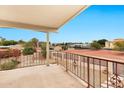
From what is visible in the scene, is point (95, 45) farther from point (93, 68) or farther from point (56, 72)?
point (93, 68)

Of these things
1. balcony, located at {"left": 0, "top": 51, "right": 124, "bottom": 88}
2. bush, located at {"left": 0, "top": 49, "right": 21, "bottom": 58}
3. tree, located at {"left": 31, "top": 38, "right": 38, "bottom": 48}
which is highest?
tree, located at {"left": 31, "top": 38, "right": 38, "bottom": 48}

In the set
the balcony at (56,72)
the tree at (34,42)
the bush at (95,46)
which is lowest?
the balcony at (56,72)

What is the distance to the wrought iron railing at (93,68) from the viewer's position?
2674mm

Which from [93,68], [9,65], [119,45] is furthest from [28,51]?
[119,45]

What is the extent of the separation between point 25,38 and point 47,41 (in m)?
1.22

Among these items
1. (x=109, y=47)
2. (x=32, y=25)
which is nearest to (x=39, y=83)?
(x=32, y=25)

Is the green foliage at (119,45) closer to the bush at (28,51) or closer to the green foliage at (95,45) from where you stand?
the green foliage at (95,45)

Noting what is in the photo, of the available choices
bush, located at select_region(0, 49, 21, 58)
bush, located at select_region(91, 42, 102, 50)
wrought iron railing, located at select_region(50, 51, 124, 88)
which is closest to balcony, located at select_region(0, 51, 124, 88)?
wrought iron railing, located at select_region(50, 51, 124, 88)

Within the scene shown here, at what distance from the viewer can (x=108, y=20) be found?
9.51 m

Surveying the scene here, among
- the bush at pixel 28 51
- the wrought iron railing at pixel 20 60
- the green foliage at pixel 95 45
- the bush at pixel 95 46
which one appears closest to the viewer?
the wrought iron railing at pixel 20 60

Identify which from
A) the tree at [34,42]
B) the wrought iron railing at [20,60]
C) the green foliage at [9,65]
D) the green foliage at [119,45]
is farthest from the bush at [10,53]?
the green foliage at [119,45]

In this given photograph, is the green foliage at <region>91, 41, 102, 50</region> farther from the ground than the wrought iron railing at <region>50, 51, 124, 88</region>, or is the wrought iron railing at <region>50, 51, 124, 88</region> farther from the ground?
the green foliage at <region>91, 41, 102, 50</region>

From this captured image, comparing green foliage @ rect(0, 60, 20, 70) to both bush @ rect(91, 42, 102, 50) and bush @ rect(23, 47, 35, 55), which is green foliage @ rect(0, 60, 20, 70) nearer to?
bush @ rect(23, 47, 35, 55)

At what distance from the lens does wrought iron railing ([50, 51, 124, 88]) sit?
267cm
